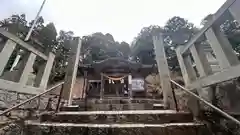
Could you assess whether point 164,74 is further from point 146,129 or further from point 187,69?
point 146,129

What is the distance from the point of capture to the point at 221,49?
212 centimetres

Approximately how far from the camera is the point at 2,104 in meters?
3.18

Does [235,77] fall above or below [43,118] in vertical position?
above

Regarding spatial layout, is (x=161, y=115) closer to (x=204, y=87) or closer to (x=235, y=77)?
(x=204, y=87)

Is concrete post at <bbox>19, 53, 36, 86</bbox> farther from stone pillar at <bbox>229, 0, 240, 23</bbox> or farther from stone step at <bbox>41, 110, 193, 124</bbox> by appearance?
stone pillar at <bbox>229, 0, 240, 23</bbox>

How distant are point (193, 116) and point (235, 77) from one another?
3.39 feet

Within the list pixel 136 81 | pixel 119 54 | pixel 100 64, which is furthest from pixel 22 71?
pixel 119 54

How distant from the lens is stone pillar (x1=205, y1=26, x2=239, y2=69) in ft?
6.58

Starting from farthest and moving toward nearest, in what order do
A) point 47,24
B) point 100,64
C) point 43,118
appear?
point 47,24
point 100,64
point 43,118

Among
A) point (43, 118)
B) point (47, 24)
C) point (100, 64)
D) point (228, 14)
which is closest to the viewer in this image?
point (228, 14)

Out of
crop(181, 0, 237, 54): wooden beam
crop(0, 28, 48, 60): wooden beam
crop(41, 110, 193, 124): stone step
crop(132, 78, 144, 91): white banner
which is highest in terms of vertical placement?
crop(132, 78, 144, 91): white banner

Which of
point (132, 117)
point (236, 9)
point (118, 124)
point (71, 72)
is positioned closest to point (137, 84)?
point (71, 72)

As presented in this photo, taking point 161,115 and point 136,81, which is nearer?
point 161,115

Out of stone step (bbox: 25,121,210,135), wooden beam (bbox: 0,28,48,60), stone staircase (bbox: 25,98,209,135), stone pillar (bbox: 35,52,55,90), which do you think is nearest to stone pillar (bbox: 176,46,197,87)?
stone staircase (bbox: 25,98,209,135)
